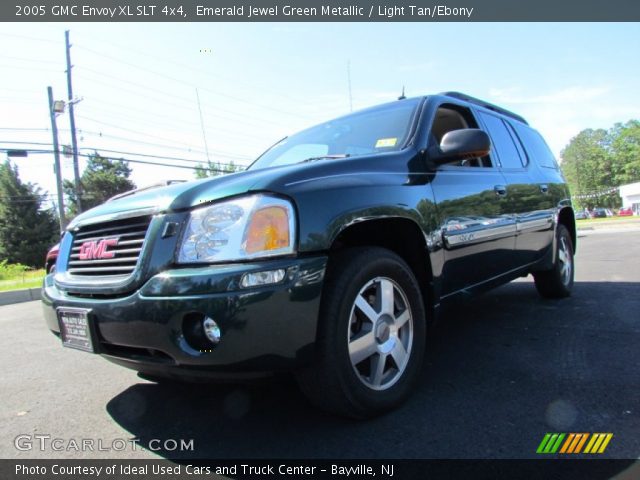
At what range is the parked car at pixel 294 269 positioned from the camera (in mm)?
1814

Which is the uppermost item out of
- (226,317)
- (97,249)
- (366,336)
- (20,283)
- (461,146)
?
(461,146)

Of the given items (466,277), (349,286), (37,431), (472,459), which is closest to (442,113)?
(466,277)

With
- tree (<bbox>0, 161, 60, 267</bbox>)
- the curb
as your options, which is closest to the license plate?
the curb

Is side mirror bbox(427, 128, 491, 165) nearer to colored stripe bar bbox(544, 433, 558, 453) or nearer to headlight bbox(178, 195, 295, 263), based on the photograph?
headlight bbox(178, 195, 295, 263)

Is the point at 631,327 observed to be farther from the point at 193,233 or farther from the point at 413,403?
the point at 193,233

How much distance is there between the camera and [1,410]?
2.71 m

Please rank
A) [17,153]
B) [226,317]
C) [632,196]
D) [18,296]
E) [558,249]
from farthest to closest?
[632,196] < [17,153] < [18,296] < [558,249] < [226,317]

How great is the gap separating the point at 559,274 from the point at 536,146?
4.61ft

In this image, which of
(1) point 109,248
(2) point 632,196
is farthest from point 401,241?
(2) point 632,196

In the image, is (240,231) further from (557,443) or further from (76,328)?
(557,443)

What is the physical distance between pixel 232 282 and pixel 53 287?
Answer: 136 cm

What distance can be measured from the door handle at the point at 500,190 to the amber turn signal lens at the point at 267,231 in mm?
2099

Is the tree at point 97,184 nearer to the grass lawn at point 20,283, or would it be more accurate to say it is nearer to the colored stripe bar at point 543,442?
the grass lawn at point 20,283

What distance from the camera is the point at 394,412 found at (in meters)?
2.29
